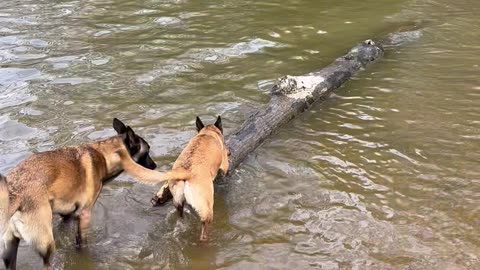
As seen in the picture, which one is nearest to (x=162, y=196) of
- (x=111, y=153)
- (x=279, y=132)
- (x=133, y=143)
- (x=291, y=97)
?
(x=133, y=143)

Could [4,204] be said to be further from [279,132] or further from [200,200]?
[279,132]

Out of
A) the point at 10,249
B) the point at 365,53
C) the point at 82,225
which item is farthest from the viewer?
the point at 365,53

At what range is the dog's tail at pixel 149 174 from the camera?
204 inches

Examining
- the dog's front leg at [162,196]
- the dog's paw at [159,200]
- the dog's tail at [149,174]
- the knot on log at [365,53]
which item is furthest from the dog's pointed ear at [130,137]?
the knot on log at [365,53]

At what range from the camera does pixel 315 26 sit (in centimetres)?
1309

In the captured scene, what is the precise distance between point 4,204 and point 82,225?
3.30ft

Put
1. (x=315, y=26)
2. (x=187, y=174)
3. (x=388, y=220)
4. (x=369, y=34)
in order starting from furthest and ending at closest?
(x=315, y=26)
(x=369, y=34)
(x=388, y=220)
(x=187, y=174)

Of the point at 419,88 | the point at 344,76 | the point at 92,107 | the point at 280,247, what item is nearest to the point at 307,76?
the point at 344,76

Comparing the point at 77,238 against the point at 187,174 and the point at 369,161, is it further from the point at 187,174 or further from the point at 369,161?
the point at 369,161

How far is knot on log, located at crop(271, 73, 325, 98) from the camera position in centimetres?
856

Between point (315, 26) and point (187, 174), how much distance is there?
8.52 m

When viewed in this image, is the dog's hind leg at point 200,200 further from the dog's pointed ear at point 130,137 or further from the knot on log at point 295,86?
the knot on log at point 295,86

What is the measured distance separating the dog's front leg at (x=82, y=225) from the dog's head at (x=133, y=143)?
77 cm

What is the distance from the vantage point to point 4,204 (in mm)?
4418
